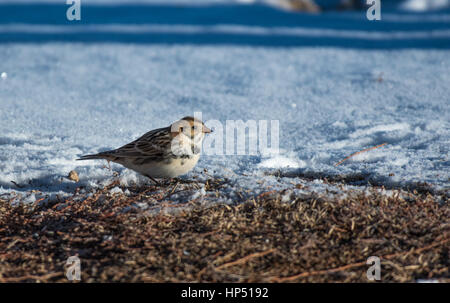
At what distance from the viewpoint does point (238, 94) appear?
7453 millimetres

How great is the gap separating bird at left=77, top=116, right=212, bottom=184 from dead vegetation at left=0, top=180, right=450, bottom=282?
316 mm

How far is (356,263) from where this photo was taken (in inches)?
126

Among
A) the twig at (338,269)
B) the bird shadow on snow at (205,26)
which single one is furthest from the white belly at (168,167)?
the bird shadow on snow at (205,26)

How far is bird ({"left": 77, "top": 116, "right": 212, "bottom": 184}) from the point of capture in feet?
14.1

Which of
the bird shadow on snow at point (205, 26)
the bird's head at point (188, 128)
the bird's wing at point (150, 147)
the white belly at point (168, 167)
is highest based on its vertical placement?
the bird shadow on snow at point (205, 26)

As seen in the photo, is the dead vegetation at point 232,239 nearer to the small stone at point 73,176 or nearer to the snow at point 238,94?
the snow at point 238,94

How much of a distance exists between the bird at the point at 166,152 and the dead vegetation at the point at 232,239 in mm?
316

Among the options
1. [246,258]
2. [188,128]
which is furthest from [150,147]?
[246,258]

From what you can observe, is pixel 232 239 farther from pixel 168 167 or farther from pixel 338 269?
pixel 168 167

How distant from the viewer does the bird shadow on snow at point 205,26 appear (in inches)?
391

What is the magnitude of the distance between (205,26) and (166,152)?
7184mm
